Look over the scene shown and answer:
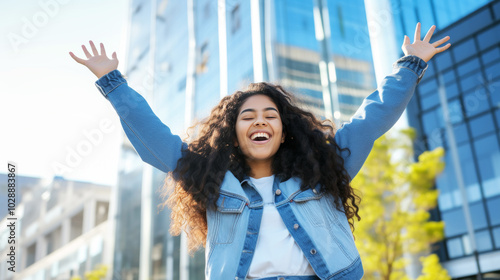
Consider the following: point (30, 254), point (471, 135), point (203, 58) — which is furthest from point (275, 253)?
point (471, 135)

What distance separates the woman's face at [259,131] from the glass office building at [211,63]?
21.3 feet

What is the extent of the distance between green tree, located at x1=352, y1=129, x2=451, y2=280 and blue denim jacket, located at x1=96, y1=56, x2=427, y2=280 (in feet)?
21.7

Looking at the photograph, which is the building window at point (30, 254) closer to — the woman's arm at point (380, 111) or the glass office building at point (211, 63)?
the glass office building at point (211, 63)

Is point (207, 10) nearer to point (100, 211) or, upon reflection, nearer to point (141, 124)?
point (100, 211)

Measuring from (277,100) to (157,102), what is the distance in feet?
44.9

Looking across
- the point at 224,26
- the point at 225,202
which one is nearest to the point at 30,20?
the point at 225,202

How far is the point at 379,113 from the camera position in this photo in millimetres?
1566

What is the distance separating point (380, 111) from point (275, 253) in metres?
0.60

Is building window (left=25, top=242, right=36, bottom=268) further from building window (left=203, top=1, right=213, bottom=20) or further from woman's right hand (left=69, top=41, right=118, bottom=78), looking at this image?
woman's right hand (left=69, top=41, right=118, bottom=78)

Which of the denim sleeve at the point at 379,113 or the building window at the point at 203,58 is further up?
the building window at the point at 203,58

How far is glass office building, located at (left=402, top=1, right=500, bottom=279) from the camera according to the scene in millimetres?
12320

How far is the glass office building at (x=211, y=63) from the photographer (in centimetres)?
1116

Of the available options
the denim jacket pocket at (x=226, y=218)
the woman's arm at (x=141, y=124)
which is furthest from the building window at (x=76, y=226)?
the denim jacket pocket at (x=226, y=218)

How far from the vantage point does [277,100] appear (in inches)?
74.0
